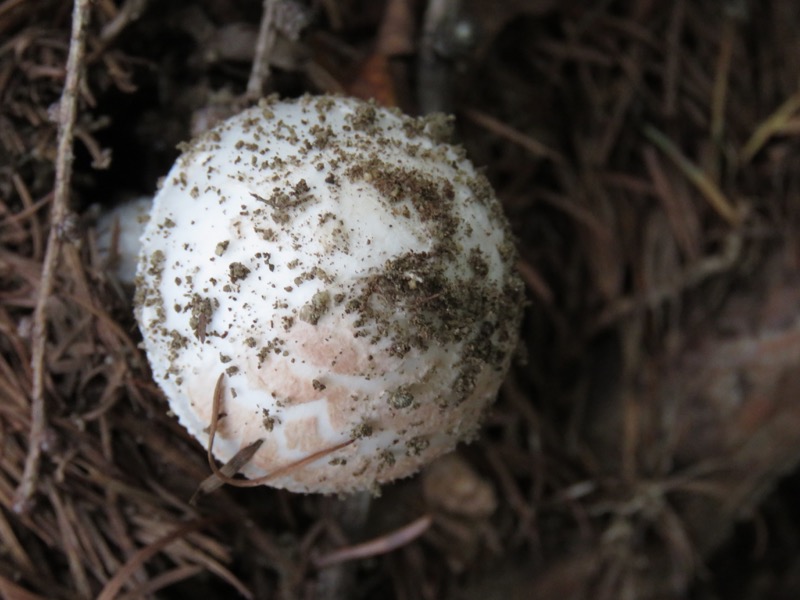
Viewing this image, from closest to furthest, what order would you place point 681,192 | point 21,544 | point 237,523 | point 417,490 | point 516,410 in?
1. point 21,544
2. point 237,523
3. point 417,490
4. point 516,410
5. point 681,192

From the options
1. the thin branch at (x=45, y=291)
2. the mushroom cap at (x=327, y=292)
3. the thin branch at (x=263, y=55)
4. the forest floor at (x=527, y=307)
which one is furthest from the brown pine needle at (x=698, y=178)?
the thin branch at (x=45, y=291)

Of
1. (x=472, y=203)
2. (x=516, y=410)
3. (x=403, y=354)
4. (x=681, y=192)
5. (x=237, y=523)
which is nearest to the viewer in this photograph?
(x=403, y=354)

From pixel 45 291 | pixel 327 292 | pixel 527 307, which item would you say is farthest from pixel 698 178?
pixel 45 291

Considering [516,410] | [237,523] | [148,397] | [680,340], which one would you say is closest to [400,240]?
[148,397]

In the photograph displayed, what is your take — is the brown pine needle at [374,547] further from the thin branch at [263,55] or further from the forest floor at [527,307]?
the thin branch at [263,55]

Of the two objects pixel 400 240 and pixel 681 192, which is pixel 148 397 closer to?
pixel 400 240

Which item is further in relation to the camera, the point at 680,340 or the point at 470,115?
the point at 680,340

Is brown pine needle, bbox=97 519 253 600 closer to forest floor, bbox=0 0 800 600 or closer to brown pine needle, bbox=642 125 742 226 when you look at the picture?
forest floor, bbox=0 0 800 600
